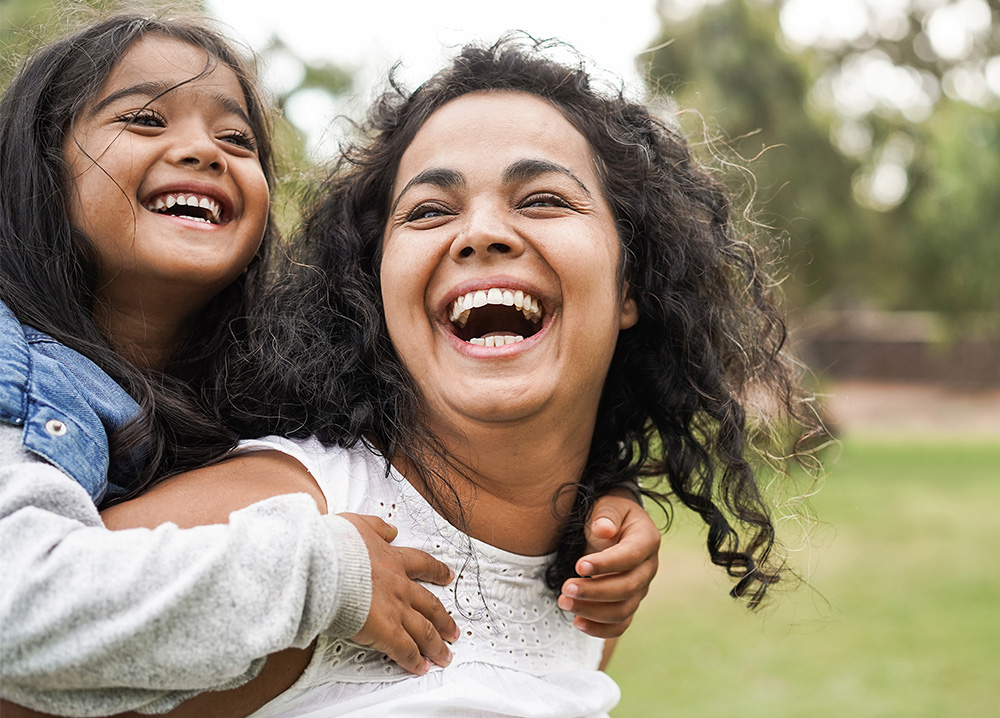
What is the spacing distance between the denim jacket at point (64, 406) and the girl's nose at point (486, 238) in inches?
30.3

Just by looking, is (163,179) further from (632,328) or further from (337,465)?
(632,328)

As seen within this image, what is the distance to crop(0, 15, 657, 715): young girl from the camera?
1.49 metres

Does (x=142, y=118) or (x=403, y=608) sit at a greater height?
(x=142, y=118)

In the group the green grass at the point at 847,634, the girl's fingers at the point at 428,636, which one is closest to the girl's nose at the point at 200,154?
the girl's fingers at the point at 428,636

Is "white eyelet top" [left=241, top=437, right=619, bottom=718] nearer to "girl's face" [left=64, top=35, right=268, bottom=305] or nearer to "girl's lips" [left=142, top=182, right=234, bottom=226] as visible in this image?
"girl's face" [left=64, top=35, right=268, bottom=305]

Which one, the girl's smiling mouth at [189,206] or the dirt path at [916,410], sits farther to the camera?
the dirt path at [916,410]

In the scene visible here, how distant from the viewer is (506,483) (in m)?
2.28

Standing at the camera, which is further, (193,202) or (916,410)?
(916,410)

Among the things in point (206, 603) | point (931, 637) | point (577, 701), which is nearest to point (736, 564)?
point (577, 701)

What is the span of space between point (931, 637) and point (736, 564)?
5.28 meters

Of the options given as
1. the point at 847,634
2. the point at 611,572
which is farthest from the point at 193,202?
→ the point at 847,634

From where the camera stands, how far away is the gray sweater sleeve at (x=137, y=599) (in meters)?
1.46

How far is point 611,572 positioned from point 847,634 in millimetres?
5635

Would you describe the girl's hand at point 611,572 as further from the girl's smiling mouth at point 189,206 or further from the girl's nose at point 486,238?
the girl's smiling mouth at point 189,206
